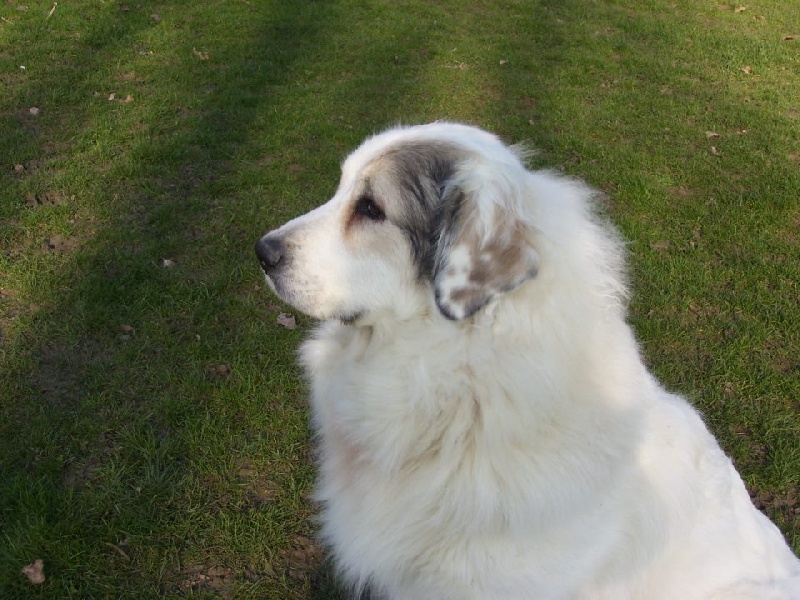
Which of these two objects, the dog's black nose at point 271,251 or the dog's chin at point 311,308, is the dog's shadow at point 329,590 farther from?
the dog's black nose at point 271,251

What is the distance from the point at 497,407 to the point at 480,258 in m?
0.53

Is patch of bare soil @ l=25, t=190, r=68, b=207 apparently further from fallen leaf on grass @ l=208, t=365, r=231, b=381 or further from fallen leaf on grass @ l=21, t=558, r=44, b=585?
fallen leaf on grass @ l=21, t=558, r=44, b=585

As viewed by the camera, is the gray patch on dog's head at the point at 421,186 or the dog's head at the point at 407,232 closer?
the dog's head at the point at 407,232

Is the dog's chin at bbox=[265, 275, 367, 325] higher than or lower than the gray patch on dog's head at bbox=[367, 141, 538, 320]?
lower

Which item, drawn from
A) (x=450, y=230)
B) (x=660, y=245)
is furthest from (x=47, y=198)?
(x=660, y=245)

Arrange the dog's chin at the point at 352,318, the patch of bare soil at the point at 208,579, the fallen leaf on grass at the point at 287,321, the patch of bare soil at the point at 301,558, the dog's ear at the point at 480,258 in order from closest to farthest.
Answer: the dog's ear at the point at 480,258, the dog's chin at the point at 352,318, the patch of bare soil at the point at 208,579, the patch of bare soil at the point at 301,558, the fallen leaf on grass at the point at 287,321

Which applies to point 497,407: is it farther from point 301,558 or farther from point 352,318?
point 301,558

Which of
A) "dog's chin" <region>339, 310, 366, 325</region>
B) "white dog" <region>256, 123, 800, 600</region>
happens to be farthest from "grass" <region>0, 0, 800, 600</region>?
"dog's chin" <region>339, 310, 366, 325</region>

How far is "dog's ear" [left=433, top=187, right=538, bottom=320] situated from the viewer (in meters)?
2.05

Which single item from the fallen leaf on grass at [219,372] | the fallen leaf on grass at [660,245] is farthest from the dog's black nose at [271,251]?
the fallen leaf on grass at [660,245]

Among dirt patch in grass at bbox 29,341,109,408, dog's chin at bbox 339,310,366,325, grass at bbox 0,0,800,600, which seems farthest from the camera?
dirt patch in grass at bbox 29,341,109,408

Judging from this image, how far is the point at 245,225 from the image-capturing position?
5.37 metres

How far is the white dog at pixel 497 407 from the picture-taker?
2.14 metres

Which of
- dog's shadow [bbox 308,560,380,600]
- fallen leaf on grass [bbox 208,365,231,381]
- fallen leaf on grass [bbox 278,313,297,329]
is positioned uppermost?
fallen leaf on grass [bbox 278,313,297,329]
